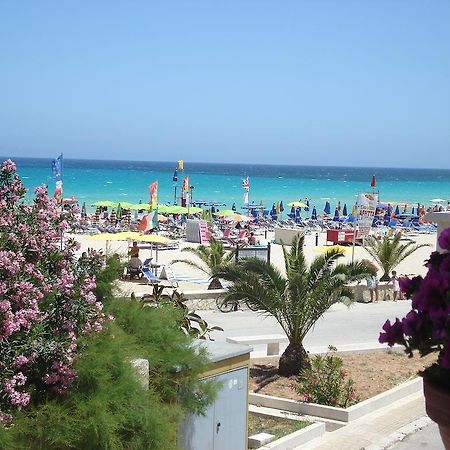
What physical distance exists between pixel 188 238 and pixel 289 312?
27190mm

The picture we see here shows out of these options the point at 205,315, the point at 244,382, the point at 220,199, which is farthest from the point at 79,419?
the point at 220,199

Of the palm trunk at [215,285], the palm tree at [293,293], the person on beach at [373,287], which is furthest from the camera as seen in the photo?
the person on beach at [373,287]

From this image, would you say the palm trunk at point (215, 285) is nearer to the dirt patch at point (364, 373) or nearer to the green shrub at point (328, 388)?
the dirt patch at point (364, 373)

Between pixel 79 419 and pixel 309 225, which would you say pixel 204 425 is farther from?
pixel 309 225

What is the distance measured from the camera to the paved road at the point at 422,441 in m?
8.73

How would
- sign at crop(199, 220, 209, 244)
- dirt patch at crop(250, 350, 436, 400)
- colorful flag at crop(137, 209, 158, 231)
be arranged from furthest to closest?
sign at crop(199, 220, 209, 244) < colorful flag at crop(137, 209, 158, 231) < dirt patch at crop(250, 350, 436, 400)

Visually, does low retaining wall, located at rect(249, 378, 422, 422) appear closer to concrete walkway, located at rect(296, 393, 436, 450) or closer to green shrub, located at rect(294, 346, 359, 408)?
concrete walkway, located at rect(296, 393, 436, 450)

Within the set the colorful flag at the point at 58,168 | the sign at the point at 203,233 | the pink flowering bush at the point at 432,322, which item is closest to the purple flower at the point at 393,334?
the pink flowering bush at the point at 432,322

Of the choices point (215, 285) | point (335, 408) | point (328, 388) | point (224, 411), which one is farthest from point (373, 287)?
point (224, 411)

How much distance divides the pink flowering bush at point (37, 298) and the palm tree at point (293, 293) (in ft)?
20.7

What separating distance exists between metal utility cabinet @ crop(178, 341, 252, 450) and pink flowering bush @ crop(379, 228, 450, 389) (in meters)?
4.20

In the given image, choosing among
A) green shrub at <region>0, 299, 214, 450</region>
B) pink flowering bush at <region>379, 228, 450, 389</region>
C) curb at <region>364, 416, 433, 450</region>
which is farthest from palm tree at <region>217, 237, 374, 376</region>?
pink flowering bush at <region>379, 228, 450, 389</region>

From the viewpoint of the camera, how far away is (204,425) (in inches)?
265

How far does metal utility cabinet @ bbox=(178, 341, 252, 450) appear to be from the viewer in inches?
261
